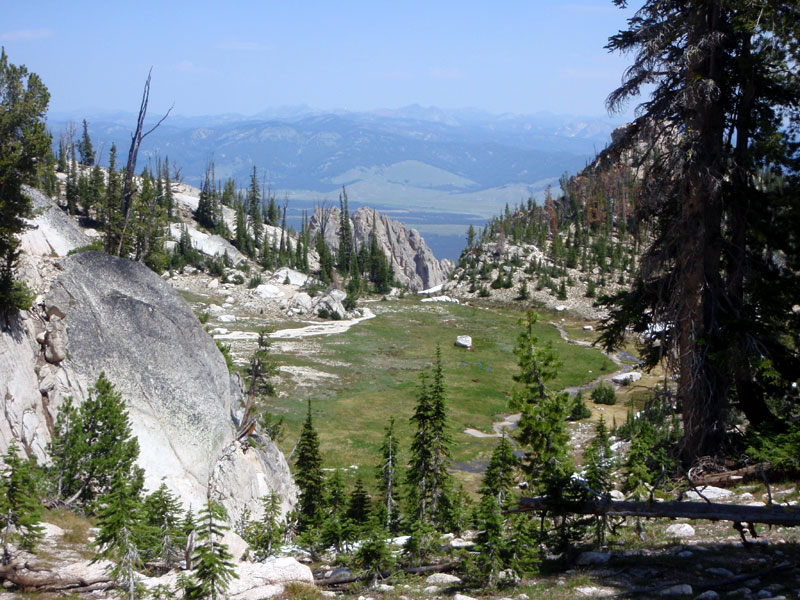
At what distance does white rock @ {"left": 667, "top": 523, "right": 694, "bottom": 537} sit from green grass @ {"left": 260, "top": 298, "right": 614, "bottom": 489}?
16778 millimetres

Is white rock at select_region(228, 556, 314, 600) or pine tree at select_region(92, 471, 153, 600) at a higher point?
pine tree at select_region(92, 471, 153, 600)

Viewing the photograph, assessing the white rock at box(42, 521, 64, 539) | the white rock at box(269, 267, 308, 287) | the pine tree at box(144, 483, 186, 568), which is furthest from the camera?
the white rock at box(269, 267, 308, 287)

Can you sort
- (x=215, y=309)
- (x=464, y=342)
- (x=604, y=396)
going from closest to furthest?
(x=604, y=396), (x=464, y=342), (x=215, y=309)

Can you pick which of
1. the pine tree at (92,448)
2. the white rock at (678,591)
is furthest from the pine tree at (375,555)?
the pine tree at (92,448)

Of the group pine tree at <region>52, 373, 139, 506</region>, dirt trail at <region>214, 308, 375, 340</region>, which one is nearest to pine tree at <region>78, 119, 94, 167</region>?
dirt trail at <region>214, 308, 375, 340</region>

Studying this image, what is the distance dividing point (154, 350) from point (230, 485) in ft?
20.4

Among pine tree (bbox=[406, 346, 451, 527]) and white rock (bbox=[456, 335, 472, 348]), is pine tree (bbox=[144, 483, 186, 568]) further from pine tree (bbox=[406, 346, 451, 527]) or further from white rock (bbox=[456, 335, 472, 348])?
white rock (bbox=[456, 335, 472, 348])

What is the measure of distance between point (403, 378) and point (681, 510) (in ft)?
165

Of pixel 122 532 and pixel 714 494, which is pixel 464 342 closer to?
pixel 714 494

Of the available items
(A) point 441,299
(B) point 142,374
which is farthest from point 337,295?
(B) point 142,374

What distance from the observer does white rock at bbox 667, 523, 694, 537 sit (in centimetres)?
1310

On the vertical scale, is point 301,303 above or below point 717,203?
below

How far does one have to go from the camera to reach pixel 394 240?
19425 centimetres

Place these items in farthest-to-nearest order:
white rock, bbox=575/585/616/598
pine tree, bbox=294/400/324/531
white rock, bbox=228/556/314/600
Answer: pine tree, bbox=294/400/324/531, white rock, bbox=228/556/314/600, white rock, bbox=575/585/616/598
